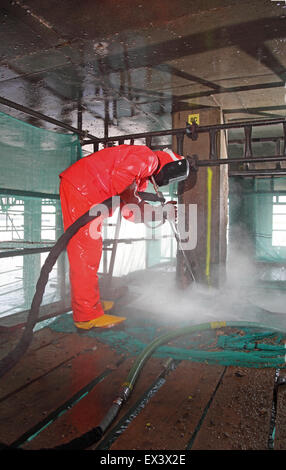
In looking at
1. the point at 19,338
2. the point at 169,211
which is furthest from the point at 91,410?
the point at 169,211

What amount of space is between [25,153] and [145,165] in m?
1.54

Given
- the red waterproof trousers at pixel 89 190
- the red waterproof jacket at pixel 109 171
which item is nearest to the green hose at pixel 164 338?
the red waterproof trousers at pixel 89 190

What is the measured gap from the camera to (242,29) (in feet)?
9.30

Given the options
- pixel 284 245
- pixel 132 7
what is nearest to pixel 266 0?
pixel 132 7

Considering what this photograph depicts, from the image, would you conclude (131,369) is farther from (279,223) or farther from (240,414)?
(279,223)

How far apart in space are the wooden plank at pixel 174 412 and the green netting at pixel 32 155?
2.61m

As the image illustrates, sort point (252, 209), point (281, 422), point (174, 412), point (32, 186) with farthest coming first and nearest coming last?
point (252, 209) < point (32, 186) < point (174, 412) < point (281, 422)

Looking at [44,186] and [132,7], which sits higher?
[132,7]

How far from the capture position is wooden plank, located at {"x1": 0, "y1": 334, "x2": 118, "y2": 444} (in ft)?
5.58

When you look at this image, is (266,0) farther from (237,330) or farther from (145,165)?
(237,330)

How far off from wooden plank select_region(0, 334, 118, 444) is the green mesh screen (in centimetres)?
107

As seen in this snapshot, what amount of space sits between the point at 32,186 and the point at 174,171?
5.56ft

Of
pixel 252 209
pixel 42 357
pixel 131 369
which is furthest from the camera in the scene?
pixel 252 209

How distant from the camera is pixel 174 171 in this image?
3186 millimetres
